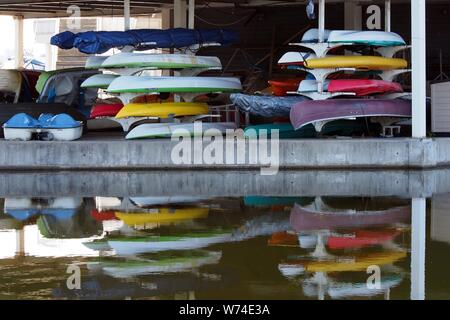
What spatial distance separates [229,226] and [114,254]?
228 centimetres

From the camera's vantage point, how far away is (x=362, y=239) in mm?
10109

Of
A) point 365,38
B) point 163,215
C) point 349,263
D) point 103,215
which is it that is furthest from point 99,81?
point 349,263

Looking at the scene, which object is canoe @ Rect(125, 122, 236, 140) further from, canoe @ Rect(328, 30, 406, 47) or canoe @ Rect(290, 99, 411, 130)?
canoe @ Rect(328, 30, 406, 47)

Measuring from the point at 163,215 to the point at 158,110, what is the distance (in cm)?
754

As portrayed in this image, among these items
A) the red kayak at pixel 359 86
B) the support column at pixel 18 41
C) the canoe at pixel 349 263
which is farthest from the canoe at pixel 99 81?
the support column at pixel 18 41

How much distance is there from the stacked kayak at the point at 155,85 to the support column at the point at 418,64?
4.36 meters

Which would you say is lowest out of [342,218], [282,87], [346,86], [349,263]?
[349,263]

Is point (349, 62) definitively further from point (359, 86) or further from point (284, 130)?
point (284, 130)

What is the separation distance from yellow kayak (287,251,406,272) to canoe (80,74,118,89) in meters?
12.6

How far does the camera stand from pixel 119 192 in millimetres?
14750

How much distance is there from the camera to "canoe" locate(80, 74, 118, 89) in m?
20.6

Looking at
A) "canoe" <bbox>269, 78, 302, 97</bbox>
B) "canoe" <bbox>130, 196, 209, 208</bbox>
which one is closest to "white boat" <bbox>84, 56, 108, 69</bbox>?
"canoe" <bbox>269, 78, 302, 97</bbox>

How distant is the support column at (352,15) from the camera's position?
2742cm

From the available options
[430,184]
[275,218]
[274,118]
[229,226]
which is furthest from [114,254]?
[274,118]
